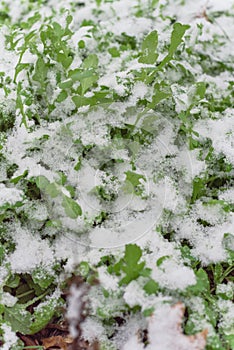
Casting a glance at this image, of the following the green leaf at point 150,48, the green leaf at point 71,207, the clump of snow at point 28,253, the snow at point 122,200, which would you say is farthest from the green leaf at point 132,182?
the green leaf at point 150,48

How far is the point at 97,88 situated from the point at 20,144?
37cm

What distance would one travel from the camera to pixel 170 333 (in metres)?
1.26

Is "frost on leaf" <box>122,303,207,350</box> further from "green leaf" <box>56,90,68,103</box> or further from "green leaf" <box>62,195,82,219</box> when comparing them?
"green leaf" <box>56,90,68,103</box>

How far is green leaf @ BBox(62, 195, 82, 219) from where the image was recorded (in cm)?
139

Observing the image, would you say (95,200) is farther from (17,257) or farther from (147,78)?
(147,78)

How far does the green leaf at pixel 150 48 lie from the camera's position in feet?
5.37

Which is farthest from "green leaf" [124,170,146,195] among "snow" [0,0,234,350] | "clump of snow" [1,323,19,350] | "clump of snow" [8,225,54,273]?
"clump of snow" [1,323,19,350]

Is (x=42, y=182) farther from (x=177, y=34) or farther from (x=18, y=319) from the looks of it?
(x=177, y=34)

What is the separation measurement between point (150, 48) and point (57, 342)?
92 centimetres

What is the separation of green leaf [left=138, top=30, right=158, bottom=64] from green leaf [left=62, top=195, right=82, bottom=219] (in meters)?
0.55

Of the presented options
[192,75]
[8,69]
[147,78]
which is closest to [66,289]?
[147,78]

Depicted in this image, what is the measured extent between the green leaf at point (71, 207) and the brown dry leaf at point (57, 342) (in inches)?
13.1

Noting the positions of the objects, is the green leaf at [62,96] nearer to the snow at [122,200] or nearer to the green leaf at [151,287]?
the snow at [122,200]

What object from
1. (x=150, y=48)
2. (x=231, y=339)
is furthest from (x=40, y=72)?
(x=231, y=339)
